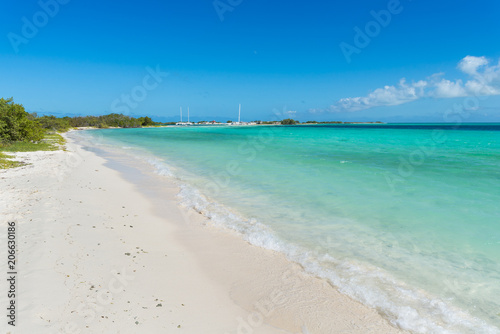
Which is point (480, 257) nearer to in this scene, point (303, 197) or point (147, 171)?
point (303, 197)

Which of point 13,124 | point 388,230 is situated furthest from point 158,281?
point 13,124

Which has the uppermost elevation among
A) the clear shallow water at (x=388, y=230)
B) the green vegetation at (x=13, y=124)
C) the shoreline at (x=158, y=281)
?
the green vegetation at (x=13, y=124)

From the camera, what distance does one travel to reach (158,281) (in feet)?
16.0

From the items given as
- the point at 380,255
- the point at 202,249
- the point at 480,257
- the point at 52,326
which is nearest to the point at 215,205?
the point at 202,249

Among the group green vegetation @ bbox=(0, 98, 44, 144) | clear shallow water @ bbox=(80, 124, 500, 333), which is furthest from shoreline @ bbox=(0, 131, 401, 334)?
green vegetation @ bbox=(0, 98, 44, 144)

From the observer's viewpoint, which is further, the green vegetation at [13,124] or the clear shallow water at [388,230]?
the green vegetation at [13,124]

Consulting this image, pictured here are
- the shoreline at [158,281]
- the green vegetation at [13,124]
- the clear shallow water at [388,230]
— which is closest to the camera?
the shoreline at [158,281]

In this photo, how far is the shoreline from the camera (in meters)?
3.92

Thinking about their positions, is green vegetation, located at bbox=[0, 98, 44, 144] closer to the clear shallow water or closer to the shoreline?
the clear shallow water

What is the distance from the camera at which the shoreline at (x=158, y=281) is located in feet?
12.9

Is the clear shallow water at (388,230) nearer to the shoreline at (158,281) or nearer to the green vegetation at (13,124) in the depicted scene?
the shoreline at (158,281)

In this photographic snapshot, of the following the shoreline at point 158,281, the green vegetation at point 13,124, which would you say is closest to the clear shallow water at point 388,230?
the shoreline at point 158,281

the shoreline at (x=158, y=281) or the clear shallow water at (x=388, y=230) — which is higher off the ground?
the shoreline at (x=158, y=281)

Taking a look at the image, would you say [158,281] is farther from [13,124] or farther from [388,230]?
[13,124]
